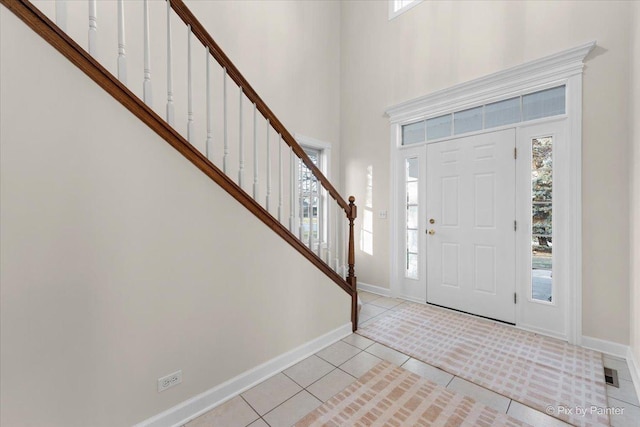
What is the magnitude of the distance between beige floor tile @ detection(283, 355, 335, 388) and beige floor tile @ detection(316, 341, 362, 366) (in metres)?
0.06

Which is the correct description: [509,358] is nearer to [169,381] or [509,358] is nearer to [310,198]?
[310,198]

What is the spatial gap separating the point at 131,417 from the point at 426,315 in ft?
9.36

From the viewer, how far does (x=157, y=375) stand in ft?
4.93

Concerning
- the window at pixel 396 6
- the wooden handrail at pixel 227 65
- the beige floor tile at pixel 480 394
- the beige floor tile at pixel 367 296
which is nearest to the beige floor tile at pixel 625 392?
the beige floor tile at pixel 480 394

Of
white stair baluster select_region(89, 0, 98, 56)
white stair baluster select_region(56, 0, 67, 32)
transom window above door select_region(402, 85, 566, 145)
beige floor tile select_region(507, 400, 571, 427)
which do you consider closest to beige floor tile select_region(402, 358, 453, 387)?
beige floor tile select_region(507, 400, 571, 427)

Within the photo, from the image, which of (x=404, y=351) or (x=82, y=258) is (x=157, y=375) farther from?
(x=404, y=351)

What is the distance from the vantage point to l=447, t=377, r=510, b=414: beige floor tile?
1.73 meters

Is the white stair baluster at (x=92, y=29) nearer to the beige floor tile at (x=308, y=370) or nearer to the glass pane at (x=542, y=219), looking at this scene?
the beige floor tile at (x=308, y=370)

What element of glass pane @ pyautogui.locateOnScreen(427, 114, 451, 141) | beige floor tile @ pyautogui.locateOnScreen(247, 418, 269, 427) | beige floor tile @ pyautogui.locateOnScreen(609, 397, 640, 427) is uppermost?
glass pane @ pyautogui.locateOnScreen(427, 114, 451, 141)

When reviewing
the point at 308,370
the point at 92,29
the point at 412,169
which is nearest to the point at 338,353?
the point at 308,370

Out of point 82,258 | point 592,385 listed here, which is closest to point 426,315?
point 592,385

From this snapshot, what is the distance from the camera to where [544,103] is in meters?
2.67

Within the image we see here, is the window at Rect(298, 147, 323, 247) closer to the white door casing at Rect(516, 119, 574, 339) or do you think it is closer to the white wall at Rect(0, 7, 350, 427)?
the white wall at Rect(0, 7, 350, 427)

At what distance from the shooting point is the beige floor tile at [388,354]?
88.3 inches
